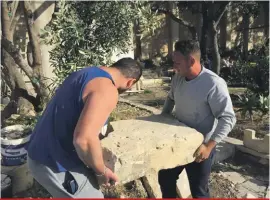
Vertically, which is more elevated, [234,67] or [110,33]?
[110,33]

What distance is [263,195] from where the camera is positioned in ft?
13.1

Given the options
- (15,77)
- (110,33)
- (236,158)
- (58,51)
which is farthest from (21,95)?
(236,158)

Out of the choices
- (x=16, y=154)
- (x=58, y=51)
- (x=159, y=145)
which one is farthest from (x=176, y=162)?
(x=58, y=51)

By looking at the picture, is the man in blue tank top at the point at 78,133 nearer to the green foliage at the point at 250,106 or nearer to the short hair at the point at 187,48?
the short hair at the point at 187,48

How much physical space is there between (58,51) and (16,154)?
4.64ft

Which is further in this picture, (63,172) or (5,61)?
(5,61)

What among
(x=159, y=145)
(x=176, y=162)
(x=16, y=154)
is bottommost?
(x=16, y=154)

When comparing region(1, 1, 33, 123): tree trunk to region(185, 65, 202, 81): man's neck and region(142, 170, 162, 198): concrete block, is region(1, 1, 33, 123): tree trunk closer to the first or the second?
region(142, 170, 162, 198): concrete block

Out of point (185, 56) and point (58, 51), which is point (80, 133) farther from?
point (58, 51)

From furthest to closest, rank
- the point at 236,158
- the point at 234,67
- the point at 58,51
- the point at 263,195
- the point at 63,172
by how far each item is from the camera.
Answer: the point at 234,67
the point at 236,158
the point at 58,51
the point at 263,195
the point at 63,172

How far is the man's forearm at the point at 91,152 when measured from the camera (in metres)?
1.95

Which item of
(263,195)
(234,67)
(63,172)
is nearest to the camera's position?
(63,172)

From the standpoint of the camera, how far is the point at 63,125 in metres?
2.13

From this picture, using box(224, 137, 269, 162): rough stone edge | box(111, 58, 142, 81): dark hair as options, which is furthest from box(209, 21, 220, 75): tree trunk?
box(111, 58, 142, 81): dark hair
